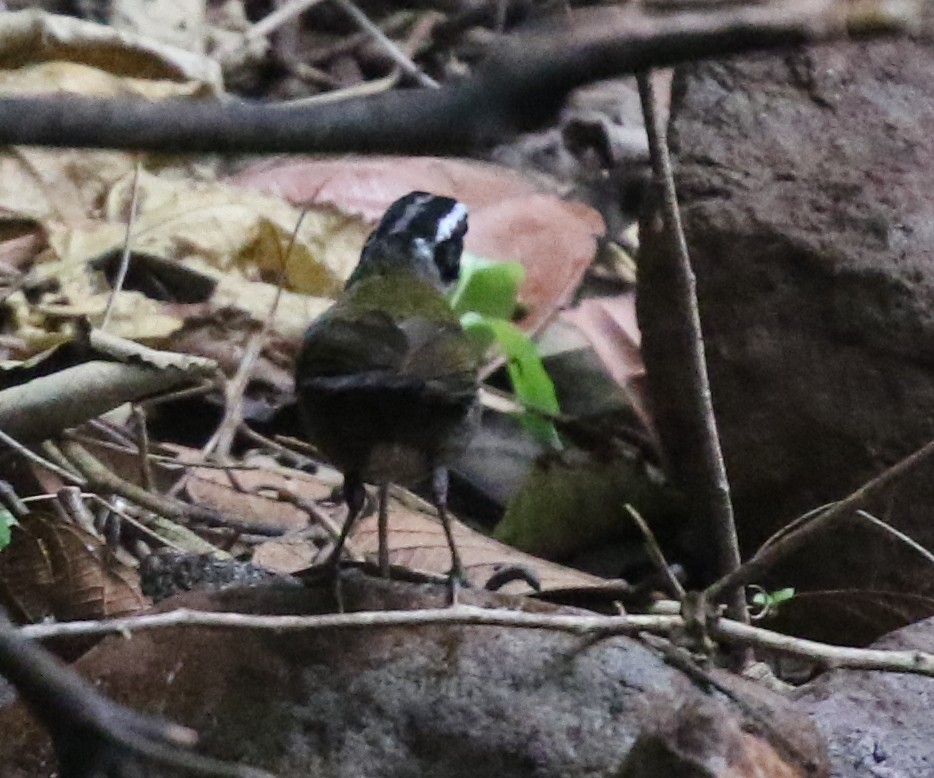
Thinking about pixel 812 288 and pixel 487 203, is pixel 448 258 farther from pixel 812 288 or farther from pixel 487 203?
pixel 487 203

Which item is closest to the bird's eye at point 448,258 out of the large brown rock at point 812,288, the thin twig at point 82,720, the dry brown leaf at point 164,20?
the large brown rock at point 812,288

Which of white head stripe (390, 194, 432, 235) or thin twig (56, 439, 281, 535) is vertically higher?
white head stripe (390, 194, 432, 235)

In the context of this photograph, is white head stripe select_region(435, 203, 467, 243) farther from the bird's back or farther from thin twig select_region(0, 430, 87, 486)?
thin twig select_region(0, 430, 87, 486)

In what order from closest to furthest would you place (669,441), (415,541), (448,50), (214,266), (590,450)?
1. (415,541)
2. (669,441)
3. (590,450)
4. (214,266)
5. (448,50)

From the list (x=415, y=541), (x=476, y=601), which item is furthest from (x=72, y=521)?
(x=476, y=601)

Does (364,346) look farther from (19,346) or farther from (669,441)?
(19,346)

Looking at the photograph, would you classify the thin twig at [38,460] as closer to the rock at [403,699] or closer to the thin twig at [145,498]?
the thin twig at [145,498]

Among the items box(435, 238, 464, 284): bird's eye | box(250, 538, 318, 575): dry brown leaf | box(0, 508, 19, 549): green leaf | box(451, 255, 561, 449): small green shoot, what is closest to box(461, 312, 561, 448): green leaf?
box(451, 255, 561, 449): small green shoot
